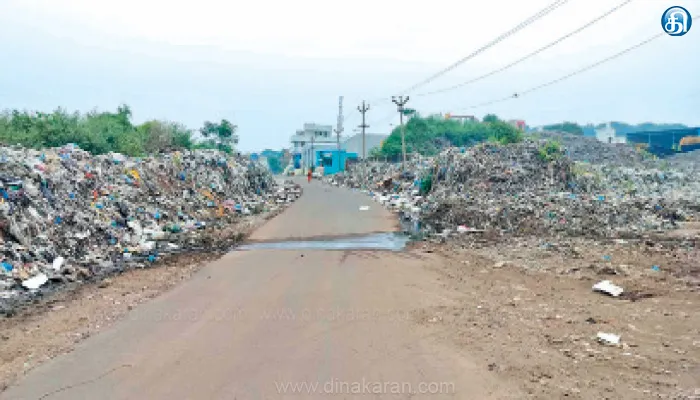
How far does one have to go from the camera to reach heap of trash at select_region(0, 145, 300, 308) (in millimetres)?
8070

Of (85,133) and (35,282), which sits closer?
(35,282)

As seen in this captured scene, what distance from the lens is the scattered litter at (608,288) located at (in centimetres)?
659

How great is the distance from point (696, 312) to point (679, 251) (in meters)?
3.71

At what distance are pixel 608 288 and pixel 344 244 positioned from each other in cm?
594

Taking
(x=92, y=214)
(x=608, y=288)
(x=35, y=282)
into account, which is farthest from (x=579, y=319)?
(x=92, y=214)

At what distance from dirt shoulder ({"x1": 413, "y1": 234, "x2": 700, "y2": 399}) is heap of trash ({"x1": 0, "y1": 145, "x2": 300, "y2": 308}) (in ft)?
20.1

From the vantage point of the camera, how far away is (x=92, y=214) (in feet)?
34.6

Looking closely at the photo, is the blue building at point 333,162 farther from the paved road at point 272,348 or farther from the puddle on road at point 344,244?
the paved road at point 272,348

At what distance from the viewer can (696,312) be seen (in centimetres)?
563

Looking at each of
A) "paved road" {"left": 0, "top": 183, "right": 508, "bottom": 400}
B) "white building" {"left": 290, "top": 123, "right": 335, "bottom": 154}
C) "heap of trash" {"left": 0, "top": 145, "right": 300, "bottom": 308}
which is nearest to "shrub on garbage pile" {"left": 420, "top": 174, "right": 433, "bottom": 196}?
"heap of trash" {"left": 0, "top": 145, "right": 300, "bottom": 308}

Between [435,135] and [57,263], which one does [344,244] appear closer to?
[57,263]

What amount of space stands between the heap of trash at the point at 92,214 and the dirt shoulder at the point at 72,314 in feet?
2.10

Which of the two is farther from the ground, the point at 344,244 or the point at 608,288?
the point at 608,288

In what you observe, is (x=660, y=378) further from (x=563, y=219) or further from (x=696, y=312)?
(x=563, y=219)
